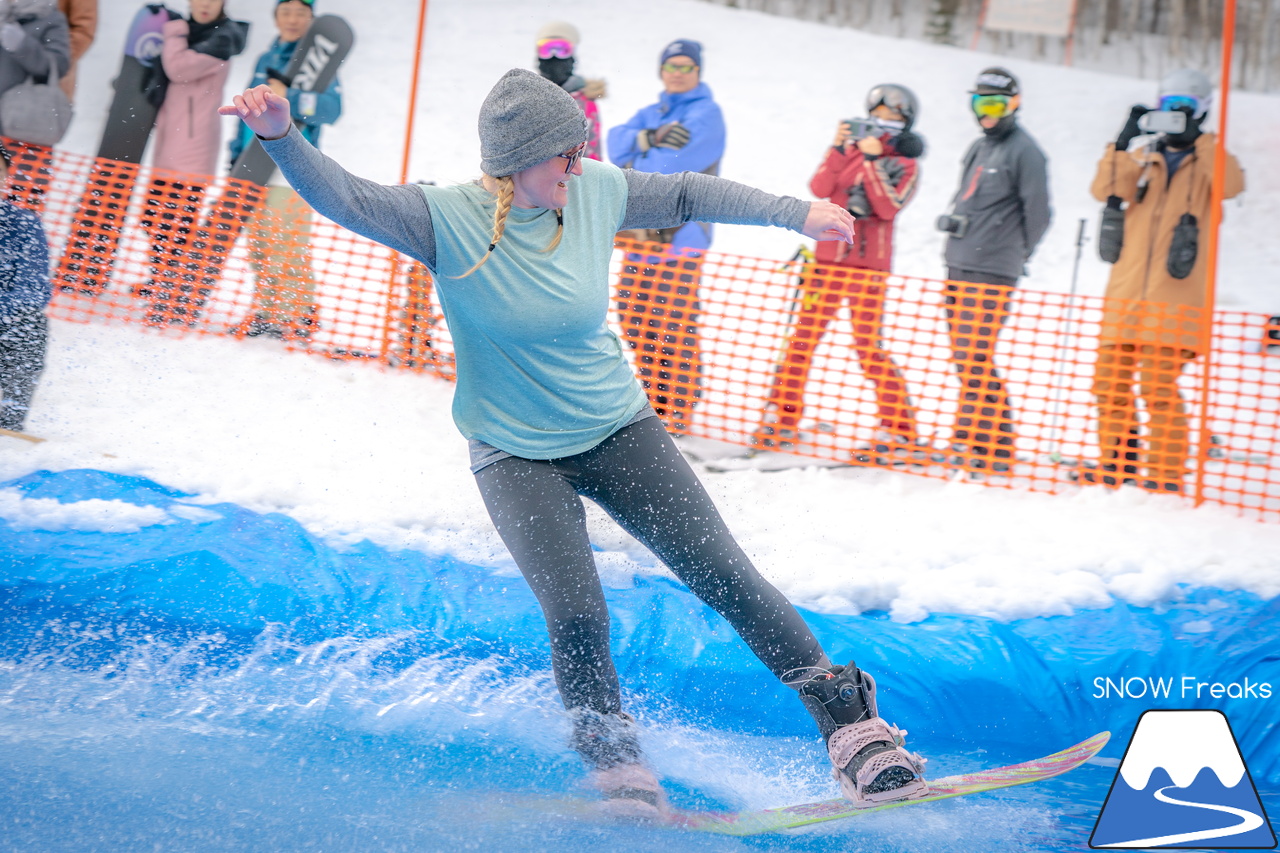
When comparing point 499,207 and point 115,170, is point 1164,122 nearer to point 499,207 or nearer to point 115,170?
point 499,207

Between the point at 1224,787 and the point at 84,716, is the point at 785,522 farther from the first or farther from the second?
the point at 84,716

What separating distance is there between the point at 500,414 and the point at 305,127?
13.3 feet

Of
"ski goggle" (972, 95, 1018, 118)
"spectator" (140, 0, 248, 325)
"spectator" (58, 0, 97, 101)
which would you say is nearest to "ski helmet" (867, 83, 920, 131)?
"ski goggle" (972, 95, 1018, 118)

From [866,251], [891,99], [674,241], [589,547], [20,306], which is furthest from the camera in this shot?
[674,241]

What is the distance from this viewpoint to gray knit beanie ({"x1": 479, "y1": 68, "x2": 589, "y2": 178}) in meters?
2.12

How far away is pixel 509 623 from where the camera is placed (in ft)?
10.4

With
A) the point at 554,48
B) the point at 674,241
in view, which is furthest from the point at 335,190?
the point at 674,241

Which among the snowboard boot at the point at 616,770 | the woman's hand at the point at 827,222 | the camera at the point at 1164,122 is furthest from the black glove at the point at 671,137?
the snowboard boot at the point at 616,770

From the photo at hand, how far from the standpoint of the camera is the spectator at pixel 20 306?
3.96 metres

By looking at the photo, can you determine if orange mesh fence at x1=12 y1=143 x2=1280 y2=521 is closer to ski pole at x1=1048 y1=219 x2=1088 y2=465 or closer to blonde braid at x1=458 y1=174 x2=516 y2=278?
ski pole at x1=1048 y1=219 x2=1088 y2=465

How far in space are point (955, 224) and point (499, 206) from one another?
3.31 metres

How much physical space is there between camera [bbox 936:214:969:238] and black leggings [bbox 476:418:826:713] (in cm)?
297

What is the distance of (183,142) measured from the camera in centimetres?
580

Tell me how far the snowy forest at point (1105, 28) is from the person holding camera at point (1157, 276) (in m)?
13.3
